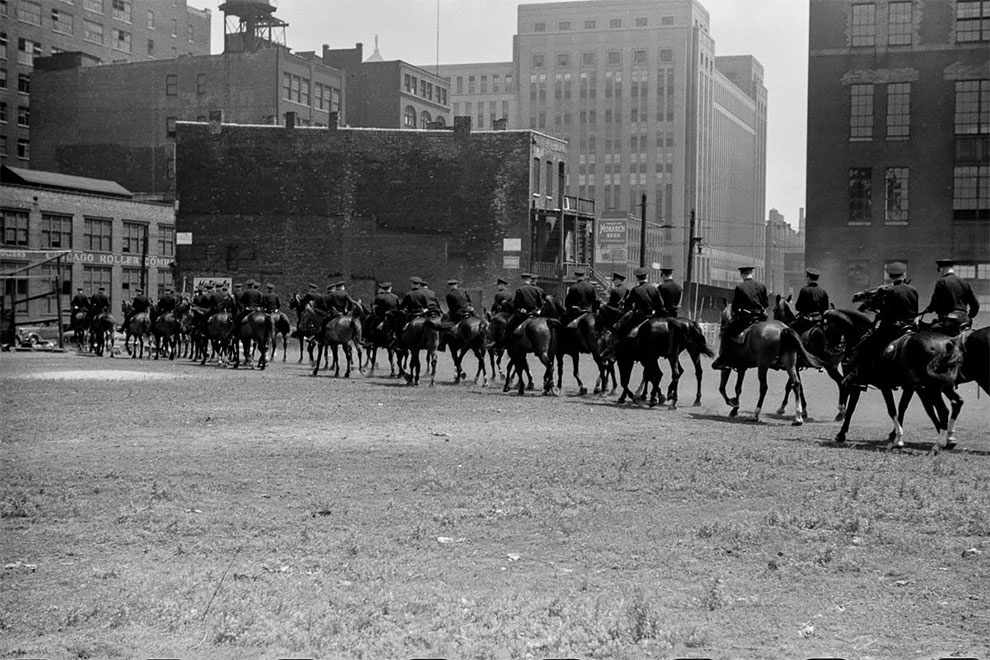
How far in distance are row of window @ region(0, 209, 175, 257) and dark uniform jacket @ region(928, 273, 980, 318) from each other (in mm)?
52649

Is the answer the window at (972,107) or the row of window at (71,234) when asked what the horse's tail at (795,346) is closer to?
the window at (972,107)

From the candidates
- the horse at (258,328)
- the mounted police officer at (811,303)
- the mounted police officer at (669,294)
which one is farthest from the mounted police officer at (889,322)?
the horse at (258,328)

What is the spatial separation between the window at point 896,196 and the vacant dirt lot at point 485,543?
1492 inches

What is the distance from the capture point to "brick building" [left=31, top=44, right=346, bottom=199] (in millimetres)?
83750

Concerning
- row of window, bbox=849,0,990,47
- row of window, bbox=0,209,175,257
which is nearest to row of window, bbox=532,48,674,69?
row of window, bbox=849,0,990,47

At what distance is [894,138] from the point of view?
53250 millimetres

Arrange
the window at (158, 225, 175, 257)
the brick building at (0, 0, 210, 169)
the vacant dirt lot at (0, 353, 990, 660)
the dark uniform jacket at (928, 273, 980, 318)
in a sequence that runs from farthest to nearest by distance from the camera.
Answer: the window at (158, 225, 175, 257), the brick building at (0, 0, 210, 169), the dark uniform jacket at (928, 273, 980, 318), the vacant dirt lot at (0, 353, 990, 660)

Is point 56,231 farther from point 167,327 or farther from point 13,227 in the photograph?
point 167,327

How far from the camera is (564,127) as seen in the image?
18969 mm

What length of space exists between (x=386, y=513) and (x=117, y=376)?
2101cm

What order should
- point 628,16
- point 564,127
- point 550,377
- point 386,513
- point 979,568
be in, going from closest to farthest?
1. point 979,568
2. point 386,513
3. point 628,16
4. point 564,127
5. point 550,377

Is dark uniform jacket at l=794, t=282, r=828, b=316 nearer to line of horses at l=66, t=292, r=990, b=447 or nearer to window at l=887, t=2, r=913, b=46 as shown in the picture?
line of horses at l=66, t=292, r=990, b=447

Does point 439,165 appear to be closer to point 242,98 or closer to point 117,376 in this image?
point 242,98

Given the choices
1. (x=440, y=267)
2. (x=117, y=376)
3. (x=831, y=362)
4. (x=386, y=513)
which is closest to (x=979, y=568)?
(x=386, y=513)
